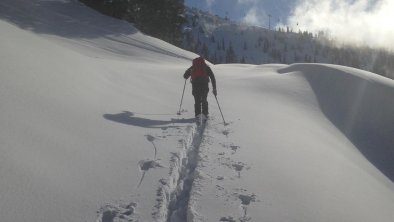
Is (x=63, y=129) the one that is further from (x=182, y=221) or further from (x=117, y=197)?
(x=182, y=221)

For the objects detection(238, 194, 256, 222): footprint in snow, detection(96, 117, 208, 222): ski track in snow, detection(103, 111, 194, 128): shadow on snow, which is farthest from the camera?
detection(103, 111, 194, 128): shadow on snow

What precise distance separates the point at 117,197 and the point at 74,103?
399 centimetres

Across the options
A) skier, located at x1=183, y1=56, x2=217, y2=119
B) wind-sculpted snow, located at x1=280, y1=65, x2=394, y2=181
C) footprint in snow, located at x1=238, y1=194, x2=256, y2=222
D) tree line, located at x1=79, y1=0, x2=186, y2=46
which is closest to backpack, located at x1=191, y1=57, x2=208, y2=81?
skier, located at x1=183, y1=56, x2=217, y2=119

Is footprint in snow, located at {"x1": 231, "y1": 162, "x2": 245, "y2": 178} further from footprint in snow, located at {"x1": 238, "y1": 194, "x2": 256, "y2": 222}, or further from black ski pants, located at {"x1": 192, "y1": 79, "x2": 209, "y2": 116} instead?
black ski pants, located at {"x1": 192, "y1": 79, "x2": 209, "y2": 116}

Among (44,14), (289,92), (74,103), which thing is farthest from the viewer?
(44,14)

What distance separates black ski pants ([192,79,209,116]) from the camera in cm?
1084

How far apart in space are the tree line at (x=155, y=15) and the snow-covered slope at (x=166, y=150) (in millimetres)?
21274

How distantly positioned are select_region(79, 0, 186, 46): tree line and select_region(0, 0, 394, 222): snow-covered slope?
21.3 metres

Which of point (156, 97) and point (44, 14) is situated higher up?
point (44, 14)

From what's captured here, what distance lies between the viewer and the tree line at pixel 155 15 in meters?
34.0

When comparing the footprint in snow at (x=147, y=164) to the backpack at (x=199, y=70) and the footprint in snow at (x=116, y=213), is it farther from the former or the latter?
the backpack at (x=199, y=70)

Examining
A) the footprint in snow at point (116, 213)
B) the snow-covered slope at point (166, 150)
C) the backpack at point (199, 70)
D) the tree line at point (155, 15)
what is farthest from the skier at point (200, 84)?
the tree line at point (155, 15)

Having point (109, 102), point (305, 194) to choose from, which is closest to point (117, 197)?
point (305, 194)

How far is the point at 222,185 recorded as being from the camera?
6062 millimetres
